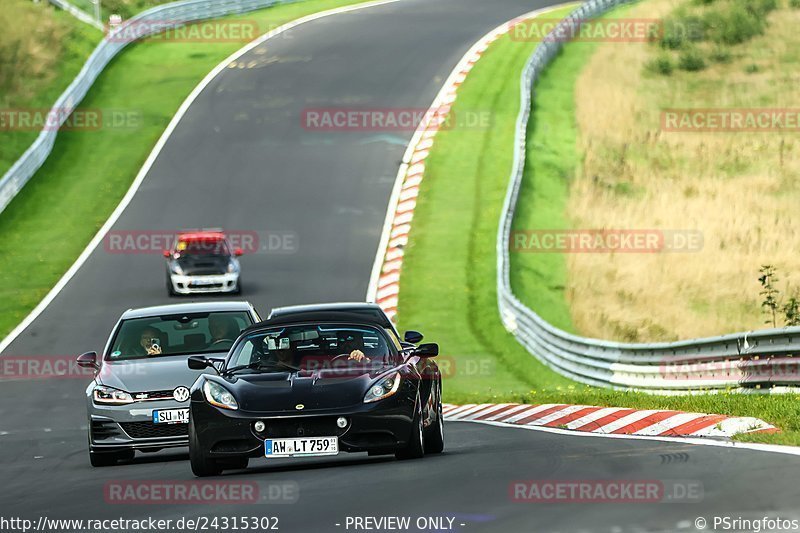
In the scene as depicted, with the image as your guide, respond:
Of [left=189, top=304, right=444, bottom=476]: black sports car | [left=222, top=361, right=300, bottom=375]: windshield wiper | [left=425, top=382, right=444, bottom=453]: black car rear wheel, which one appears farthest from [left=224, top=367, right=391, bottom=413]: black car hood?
[left=425, top=382, right=444, bottom=453]: black car rear wheel

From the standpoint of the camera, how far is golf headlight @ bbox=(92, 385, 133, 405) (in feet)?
49.0

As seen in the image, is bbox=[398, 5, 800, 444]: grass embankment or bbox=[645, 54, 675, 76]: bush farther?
bbox=[645, 54, 675, 76]: bush

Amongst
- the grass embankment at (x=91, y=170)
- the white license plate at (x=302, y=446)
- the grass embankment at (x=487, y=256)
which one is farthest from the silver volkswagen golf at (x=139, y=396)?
the grass embankment at (x=91, y=170)

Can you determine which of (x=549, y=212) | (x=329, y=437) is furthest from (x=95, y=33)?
(x=329, y=437)

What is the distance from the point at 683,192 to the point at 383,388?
29.5m

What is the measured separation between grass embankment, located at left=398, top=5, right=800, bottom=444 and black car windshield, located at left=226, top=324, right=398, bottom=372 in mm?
3243

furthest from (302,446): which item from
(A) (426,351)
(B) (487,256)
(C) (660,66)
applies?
(C) (660,66)

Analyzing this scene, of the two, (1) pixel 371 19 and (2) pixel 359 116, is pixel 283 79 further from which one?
(1) pixel 371 19

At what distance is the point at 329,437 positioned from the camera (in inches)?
Answer: 473

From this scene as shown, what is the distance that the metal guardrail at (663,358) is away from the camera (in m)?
17.6

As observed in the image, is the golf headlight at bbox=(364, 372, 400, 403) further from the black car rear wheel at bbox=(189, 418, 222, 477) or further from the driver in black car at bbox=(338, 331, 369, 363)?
the black car rear wheel at bbox=(189, 418, 222, 477)

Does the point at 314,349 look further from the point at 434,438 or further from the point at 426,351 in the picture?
the point at 434,438

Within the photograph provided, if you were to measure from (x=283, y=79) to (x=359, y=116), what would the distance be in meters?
4.38

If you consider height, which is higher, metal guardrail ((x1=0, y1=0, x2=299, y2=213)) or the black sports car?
metal guardrail ((x1=0, y1=0, x2=299, y2=213))
